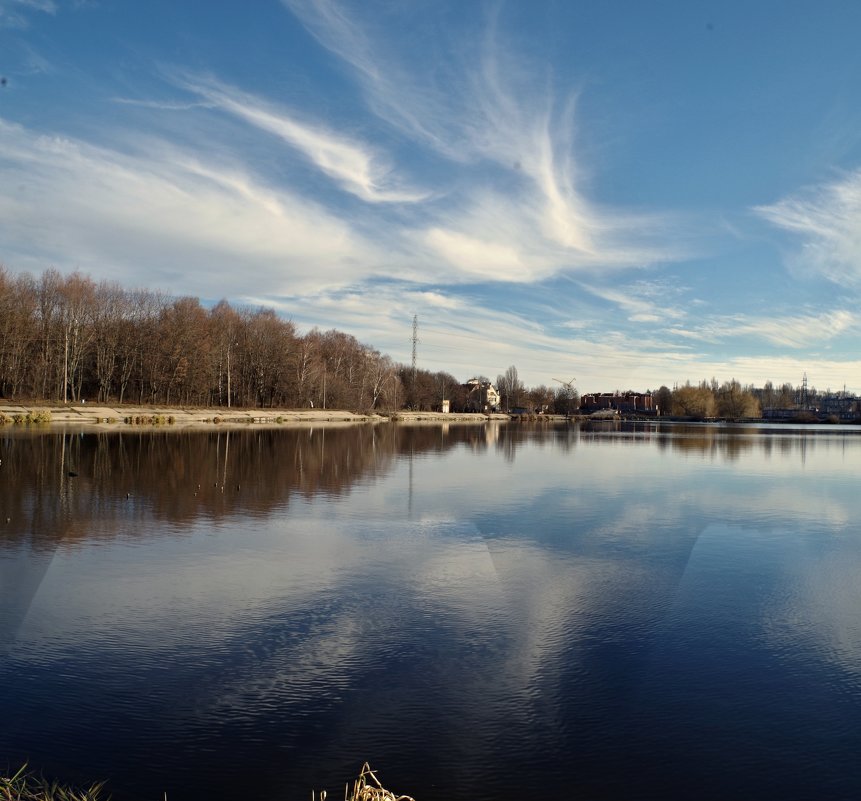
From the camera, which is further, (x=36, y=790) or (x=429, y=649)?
(x=429, y=649)

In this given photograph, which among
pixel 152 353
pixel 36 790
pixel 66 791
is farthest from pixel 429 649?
pixel 152 353

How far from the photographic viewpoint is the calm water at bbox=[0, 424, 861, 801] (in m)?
4.84

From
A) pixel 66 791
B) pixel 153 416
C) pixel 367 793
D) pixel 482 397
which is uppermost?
pixel 482 397

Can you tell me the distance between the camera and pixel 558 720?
18.0ft

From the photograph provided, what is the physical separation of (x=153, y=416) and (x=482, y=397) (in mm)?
132436

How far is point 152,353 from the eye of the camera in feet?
225

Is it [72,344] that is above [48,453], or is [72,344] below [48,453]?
above

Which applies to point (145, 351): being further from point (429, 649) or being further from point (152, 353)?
point (429, 649)

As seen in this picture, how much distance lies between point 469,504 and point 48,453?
56.6 feet

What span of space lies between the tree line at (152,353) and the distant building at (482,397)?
7241 centimetres

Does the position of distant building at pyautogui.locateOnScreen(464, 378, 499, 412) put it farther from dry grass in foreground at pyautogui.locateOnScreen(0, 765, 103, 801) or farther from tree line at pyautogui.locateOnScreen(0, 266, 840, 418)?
dry grass in foreground at pyautogui.locateOnScreen(0, 765, 103, 801)

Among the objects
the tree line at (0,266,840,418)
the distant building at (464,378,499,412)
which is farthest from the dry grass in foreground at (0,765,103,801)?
the distant building at (464,378,499,412)

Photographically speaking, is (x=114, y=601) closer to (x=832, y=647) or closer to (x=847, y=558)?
(x=832, y=647)

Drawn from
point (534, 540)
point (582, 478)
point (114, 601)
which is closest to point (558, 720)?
point (114, 601)
